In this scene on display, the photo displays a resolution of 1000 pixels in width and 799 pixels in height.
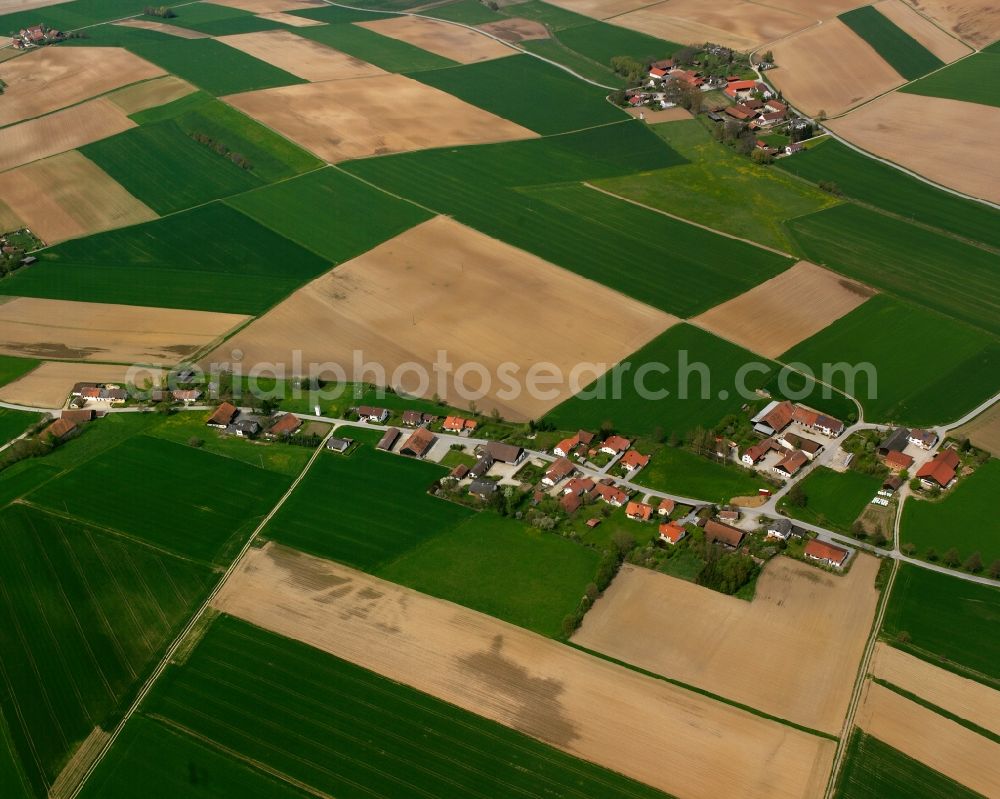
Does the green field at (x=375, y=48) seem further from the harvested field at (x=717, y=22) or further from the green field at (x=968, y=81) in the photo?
the green field at (x=968, y=81)

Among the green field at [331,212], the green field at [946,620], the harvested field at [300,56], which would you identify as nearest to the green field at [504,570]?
the green field at [946,620]

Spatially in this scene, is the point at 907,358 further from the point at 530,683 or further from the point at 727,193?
the point at 530,683

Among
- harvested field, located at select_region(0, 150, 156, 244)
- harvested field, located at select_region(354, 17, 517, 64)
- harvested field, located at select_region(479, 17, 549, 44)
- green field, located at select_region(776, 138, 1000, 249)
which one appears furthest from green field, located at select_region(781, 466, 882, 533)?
harvested field, located at select_region(479, 17, 549, 44)

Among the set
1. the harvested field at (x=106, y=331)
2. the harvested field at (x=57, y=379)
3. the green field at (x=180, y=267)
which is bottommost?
the harvested field at (x=57, y=379)

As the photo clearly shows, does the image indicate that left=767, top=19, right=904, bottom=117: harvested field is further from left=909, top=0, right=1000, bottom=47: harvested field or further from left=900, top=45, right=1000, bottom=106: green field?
left=909, top=0, right=1000, bottom=47: harvested field

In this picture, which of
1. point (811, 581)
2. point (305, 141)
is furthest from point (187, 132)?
point (811, 581)

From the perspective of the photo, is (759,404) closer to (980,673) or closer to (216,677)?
(980,673)
